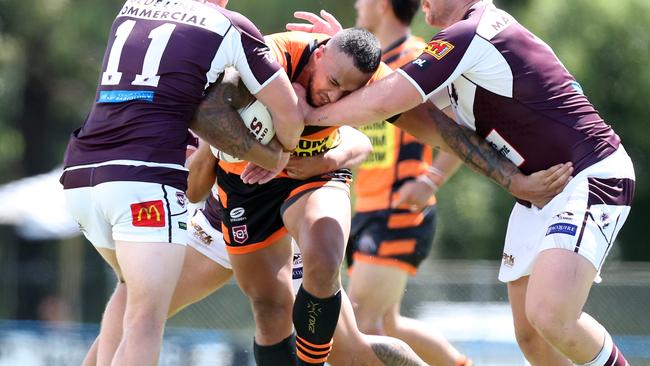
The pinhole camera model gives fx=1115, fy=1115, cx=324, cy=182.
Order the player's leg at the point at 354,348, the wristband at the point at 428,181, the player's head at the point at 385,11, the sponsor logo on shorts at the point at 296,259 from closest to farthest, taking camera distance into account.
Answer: the player's leg at the point at 354,348
the sponsor logo on shorts at the point at 296,259
the wristband at the point at 428,181
the player's head at the point at 385,11

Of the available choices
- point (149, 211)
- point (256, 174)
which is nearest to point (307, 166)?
point (256, 174)

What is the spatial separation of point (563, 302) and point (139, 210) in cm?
192

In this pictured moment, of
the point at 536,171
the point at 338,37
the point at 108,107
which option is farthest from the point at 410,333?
the point at 108,107

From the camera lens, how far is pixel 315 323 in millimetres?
5203

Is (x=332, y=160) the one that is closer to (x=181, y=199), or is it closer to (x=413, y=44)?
(x=181, y=199)

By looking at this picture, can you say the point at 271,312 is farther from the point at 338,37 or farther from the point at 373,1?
the point at 373,1

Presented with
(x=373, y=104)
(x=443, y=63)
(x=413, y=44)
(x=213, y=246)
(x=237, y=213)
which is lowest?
(x=213, y=246)

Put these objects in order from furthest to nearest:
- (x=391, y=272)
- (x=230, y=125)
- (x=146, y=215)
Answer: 1. (x=391, y=272)
2. (x=230, y=125)
3. (x=146, y=215)

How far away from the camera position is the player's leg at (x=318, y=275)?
205 inches

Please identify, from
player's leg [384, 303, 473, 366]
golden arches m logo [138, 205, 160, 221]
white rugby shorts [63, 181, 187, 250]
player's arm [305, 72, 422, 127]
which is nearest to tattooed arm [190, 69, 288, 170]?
player's arm [305, 72, 422, 127]

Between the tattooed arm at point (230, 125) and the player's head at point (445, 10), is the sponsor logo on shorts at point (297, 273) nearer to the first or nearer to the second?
the tattooed arm at point (230, 125)

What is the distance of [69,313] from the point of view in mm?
12414

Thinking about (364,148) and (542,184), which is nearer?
(542,184)

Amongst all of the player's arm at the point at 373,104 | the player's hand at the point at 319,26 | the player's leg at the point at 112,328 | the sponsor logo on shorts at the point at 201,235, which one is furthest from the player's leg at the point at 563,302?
the player's leg at the point at 112,328
